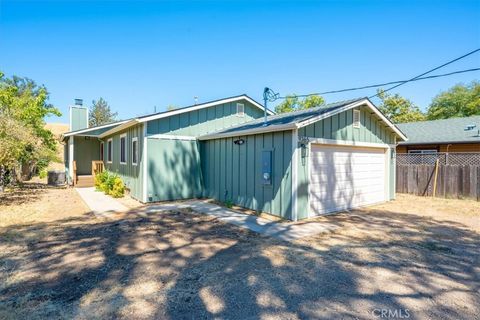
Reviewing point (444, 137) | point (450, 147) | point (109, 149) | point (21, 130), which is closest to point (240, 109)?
point (109, 149)

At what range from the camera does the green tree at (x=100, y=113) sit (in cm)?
3512

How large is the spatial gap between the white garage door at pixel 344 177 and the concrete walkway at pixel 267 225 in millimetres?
1076

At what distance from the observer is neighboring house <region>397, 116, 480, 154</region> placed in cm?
1266

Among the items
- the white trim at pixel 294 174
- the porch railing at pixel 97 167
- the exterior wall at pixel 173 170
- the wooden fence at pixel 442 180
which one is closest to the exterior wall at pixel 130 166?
the exterior wall at pixel 173 170

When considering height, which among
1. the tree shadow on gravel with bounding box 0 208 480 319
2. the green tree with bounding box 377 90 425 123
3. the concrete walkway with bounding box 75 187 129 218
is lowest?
the tree shadow on gravel with bounding box 0 208 480 319

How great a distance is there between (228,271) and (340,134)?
5600 millimetres

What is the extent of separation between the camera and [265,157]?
7.17 m

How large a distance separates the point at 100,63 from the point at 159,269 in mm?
13316

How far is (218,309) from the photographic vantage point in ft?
9.05

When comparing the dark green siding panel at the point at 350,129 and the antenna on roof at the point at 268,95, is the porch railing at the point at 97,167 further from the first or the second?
the dark green siding panel at the point at 350,129

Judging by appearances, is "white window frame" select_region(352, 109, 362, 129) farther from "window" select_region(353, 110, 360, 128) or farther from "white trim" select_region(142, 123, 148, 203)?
"white trim" select_region(142, 123, 148, 203)

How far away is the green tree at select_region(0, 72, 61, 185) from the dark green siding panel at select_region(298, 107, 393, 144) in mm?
8551

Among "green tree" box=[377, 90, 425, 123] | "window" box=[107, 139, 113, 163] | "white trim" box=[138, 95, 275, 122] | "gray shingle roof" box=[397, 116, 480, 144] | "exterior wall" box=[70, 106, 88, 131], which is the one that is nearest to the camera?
"white trim" box=[138, 95, 275, 122]

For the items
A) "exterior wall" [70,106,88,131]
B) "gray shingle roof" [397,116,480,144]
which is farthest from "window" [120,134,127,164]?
"gray shingle roof" [397,116,480,144]
